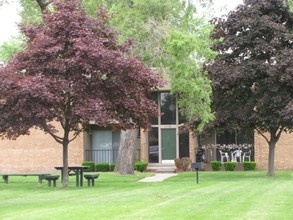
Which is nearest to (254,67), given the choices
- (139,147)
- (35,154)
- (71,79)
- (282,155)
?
(71,79)

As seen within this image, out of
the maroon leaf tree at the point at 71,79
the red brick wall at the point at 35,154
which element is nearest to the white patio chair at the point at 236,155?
the red brick wall at the point at 35,154

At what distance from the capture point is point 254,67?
2472 centimetres

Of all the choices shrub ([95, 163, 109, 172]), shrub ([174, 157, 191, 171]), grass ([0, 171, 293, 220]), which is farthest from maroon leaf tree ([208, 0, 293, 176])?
shrub ([95, 163, 109, 172])

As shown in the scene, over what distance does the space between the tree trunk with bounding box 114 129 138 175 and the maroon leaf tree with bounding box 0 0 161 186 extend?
31.5 ft

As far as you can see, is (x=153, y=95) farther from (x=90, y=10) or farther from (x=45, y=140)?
(x=90, y=10)

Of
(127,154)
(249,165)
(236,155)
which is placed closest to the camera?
(127,154)

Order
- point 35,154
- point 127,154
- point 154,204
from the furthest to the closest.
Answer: point 35,154, point 127,154, point 154,204

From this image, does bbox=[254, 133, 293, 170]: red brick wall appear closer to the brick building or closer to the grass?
the brick building

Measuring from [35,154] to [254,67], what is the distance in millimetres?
15996

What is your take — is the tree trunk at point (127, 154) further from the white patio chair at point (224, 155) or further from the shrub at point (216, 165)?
the white patio chair at point (224, 155)

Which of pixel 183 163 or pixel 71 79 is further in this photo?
pixel 183 163

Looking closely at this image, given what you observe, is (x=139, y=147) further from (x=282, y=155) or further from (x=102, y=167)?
(x=282, y=155)

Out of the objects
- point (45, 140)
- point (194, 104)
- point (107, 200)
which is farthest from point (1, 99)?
point (45, 140)

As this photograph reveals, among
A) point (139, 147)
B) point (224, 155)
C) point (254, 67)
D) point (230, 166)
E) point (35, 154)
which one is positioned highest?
point (254, 67)
